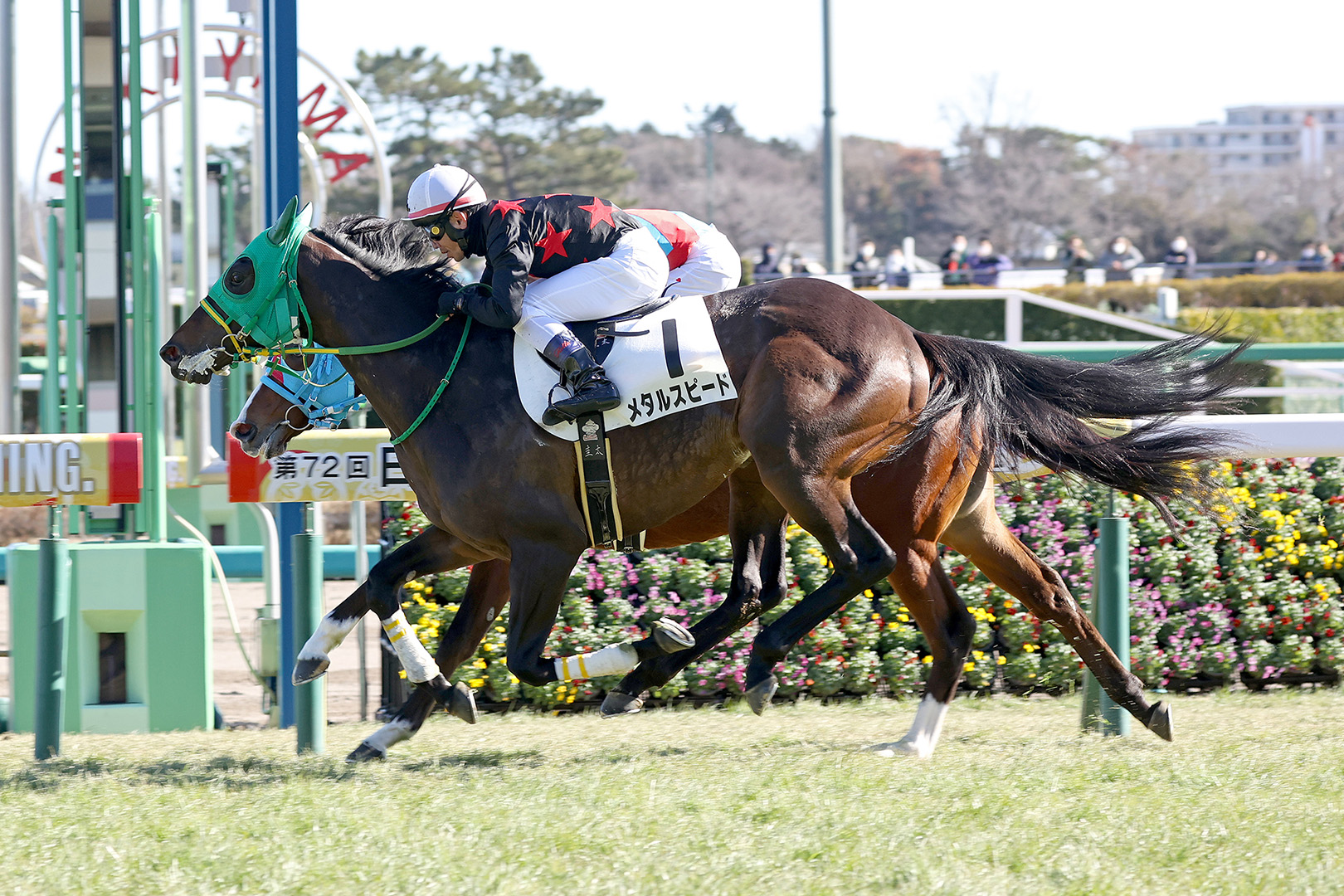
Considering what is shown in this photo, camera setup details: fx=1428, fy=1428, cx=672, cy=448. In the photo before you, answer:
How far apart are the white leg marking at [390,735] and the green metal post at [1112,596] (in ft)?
8.07

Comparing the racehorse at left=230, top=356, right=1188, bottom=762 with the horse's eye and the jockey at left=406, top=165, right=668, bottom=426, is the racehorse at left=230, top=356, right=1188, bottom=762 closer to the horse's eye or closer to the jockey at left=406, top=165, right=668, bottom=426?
the horse's eye

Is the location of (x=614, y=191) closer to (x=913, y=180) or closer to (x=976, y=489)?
(x=913, y=180)

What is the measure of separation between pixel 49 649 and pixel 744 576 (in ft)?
7.76

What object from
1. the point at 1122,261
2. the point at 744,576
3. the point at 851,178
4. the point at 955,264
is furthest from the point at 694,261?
the point at 851,178

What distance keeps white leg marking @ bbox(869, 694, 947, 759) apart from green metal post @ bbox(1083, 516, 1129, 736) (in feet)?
2.31

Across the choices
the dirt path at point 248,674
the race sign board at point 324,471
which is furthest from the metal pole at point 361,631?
the race sign board at point 324,471

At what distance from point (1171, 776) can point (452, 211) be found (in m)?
2.75

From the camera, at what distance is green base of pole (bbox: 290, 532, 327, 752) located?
4867mm

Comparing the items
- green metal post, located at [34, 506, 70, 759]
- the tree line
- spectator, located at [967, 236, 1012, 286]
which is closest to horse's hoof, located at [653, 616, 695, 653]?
green metal post, located at [34, 506, 70, 759]

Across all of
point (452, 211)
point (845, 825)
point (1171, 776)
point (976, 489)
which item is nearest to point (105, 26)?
point (452, 211)

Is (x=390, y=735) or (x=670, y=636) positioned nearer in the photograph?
(x=670, y=636)

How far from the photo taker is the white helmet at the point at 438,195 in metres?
4.48

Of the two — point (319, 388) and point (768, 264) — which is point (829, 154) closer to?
point (768, 264)

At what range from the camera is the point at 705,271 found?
498 cm
